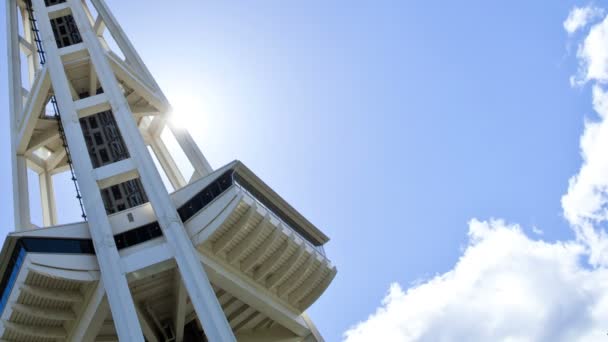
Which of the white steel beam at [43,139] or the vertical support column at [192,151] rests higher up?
the white steel beam at [43,139]

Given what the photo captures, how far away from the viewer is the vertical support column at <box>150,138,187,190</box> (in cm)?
3587

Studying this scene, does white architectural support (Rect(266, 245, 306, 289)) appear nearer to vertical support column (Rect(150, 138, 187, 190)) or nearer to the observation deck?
the observation deck

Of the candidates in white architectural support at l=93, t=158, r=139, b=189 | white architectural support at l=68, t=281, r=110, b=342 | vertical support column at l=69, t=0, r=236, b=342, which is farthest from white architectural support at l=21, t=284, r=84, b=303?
white architectural support at l=93, t=158, r=139, b=189

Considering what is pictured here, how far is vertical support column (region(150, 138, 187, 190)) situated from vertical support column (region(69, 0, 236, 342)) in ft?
20.3

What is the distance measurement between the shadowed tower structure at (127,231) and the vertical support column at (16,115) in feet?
0.21

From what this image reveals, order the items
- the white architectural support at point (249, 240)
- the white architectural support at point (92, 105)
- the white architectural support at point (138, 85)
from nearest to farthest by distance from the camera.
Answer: the white architectural support at point (249, 240) → the white architectural support at point (92, 105) → the white architectural support at point (138, 85)

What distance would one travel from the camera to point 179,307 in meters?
27.9

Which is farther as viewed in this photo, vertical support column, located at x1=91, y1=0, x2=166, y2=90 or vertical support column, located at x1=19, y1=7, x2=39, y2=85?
vertical support column, located at x1=19, y1=7, x2=39, y2=85

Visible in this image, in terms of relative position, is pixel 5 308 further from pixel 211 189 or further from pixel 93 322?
pixel 211 189

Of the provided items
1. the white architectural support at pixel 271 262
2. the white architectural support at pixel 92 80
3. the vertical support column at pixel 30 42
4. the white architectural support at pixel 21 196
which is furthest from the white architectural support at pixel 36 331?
the vertical support column at pixel 30 42

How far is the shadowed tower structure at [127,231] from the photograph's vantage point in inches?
977

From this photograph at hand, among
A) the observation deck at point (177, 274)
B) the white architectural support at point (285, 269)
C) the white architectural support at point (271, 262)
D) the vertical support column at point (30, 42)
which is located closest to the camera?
the observation deck at point (177, 274)

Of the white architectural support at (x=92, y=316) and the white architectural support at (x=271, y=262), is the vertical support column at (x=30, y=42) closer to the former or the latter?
the white architectural support at (x=92, y=316)

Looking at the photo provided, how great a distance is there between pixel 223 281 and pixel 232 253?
1151 mm
